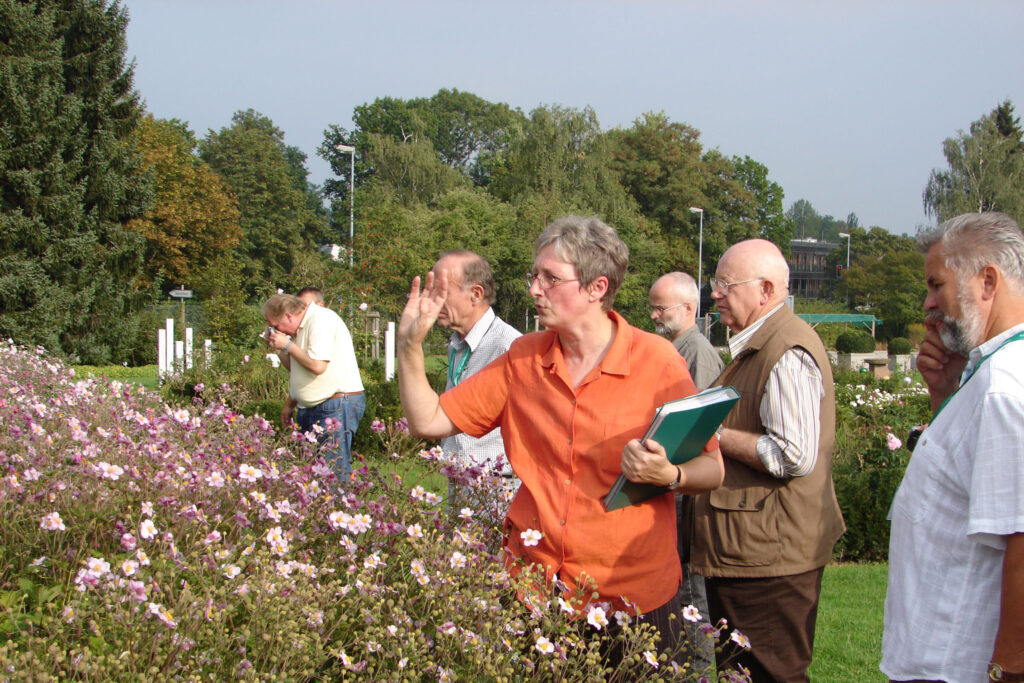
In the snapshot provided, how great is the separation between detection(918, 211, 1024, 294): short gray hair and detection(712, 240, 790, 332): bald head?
46.2 inches

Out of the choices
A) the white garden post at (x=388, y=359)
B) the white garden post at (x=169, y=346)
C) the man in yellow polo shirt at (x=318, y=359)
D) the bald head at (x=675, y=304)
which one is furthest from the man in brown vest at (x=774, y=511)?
the white garden post at (x=169, y=346)

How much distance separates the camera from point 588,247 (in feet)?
8.23

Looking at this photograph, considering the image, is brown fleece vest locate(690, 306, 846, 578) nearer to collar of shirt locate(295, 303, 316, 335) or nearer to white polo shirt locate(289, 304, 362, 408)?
white polo shirt locate(289, 304, 362, 408)

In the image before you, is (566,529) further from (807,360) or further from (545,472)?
(807,360)

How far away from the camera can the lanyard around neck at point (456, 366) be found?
3635 millimetres

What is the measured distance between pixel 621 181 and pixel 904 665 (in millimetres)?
54602

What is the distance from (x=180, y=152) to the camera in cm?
4784

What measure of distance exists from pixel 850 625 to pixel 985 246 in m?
3.80

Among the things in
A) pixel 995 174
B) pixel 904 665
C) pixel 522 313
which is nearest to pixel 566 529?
pixel 904 665

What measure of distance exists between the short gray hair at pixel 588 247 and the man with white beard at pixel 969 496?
2.81 ft

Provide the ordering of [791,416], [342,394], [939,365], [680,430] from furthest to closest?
1. [342,394]
2. [791,416]
3. [939,365]
4. [680,430]

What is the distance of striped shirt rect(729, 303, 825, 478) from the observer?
283 cm

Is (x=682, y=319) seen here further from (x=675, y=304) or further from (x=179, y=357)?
(x=179, y=357)

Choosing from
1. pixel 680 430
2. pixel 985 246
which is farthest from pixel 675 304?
pixel 985 246
